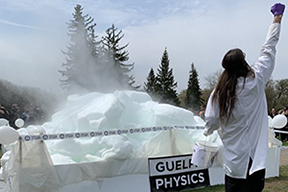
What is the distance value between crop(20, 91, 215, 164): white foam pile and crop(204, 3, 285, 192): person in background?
8.20 feet

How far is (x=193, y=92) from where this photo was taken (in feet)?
138

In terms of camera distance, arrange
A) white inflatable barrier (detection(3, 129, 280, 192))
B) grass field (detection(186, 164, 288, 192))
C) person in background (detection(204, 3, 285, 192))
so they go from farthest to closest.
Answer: grass field (detection(186, 164, 288, 192)) → white inflatable barrier (detection(3, 129, 280, 192)) → person in background (detection(204, 3, 285, 192))

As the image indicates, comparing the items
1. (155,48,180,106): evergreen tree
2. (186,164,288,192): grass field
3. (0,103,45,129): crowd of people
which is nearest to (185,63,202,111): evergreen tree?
(155,48,180,106): evergreen tree

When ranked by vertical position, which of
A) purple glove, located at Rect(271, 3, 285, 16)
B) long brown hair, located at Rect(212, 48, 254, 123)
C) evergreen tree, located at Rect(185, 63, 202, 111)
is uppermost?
purple glove, located at Rect(271, 3, 285, 16)

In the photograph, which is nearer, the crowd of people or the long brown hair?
the long brown hair

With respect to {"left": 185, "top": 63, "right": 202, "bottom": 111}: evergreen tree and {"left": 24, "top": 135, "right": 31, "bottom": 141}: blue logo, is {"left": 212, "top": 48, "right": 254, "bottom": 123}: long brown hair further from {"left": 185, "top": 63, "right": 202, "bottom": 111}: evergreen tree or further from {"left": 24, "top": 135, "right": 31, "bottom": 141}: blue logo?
{"left": 185, "top": 63, "right": 202, "bottom": 111}: evergreen tree

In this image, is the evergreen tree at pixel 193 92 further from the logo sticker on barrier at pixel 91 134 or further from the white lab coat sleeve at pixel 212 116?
the white lab coat sleeve at pixel 212 116

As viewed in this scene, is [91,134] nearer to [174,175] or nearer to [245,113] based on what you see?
[174,175]

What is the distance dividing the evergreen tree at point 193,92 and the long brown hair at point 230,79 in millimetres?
38357

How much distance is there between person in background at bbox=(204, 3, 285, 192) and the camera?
1.99 metres

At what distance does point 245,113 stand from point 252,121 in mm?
77

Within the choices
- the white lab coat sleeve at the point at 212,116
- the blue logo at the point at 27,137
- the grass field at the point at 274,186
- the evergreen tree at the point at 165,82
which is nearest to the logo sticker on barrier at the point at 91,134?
the blue logo at the point at 27,137

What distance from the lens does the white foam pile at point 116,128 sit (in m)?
4.37

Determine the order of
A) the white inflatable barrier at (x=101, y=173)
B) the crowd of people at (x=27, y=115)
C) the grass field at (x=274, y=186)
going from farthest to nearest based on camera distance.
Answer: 1. the crowd of people at (x=27, y=115)
2. the grass field at (x=274, y=186)
3. the white inflatable barrier at (x=101, y=173)
